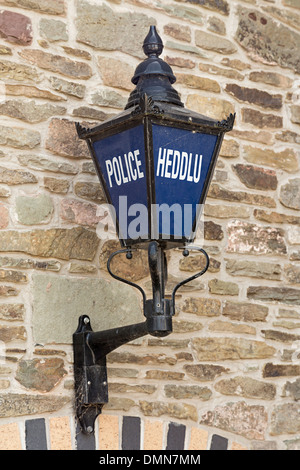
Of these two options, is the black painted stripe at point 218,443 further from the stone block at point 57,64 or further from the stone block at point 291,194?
the stone block at point 57,64

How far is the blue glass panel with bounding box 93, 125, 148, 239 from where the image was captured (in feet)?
7.59

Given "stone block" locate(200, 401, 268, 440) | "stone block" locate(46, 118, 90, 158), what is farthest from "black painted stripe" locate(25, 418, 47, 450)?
"stone block" locate(46, 118, 90, 158)

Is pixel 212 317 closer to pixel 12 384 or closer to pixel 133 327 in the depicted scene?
pixel 133 327

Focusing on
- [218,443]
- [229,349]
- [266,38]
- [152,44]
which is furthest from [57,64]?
[218,443]

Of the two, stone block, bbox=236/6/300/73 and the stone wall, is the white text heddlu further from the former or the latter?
stone block, bbox=236/6/300/73

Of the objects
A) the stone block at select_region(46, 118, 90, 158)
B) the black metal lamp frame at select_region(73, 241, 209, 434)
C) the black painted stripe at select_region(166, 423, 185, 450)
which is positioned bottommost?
the black painted stripe at select_region(166, 423, 185, 450)

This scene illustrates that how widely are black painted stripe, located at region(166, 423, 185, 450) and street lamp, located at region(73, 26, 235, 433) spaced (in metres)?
0.53

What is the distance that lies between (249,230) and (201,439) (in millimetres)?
901

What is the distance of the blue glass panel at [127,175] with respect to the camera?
7.59ft

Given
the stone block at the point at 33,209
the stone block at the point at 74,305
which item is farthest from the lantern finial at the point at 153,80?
the stone block at the point at 74,305

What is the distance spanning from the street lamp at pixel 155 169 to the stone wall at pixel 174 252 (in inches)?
12.6

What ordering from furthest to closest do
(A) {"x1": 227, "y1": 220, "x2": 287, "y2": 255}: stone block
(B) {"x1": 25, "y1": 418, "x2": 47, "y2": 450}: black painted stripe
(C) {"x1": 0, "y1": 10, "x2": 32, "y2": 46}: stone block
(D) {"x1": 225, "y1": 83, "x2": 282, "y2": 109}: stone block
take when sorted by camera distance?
(D) {"x1": 225, "y1": 83, "x2": 282, "y2": 109}: stone block → (A) {"x1": 227, "y1": 220, "x2": 287, "y2": 255}: stone block → (C) {"x1": 0, "y1": 10, "x2": 32, "y2": 46}: stone block → (B) {"x1": 25, "y1": 418, "x2": 47, "y2": 450}: black painted stripe

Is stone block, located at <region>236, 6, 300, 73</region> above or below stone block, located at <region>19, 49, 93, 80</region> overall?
above

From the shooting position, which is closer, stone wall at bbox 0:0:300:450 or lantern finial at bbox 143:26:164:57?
lantern finial at bbox 143:26:164:57
